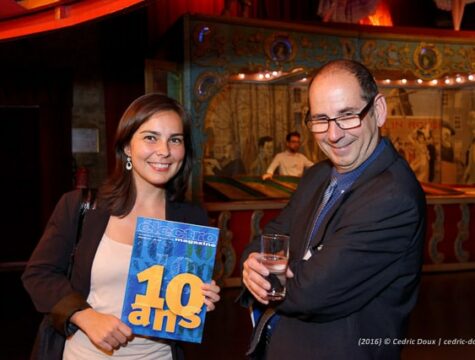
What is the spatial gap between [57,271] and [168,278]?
0.43 m

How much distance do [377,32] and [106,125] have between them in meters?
4.03

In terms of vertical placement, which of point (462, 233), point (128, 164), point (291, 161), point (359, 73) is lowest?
point (462, 233)

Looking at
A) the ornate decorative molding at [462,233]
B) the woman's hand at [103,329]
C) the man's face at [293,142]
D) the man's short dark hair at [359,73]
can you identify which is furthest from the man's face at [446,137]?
the woman's hand at [103,329]

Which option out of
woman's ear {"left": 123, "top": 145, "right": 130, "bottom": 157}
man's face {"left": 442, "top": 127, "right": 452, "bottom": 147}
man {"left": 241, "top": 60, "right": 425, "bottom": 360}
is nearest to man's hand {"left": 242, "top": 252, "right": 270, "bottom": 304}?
man {"left": 241, "top": 60, "right": 425, "bottom": 360}

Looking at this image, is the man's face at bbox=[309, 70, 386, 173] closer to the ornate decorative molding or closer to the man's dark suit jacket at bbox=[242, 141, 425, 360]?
the man's dark suit jacket at bbox=[242, 141, 425, 360]

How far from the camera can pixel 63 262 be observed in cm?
173

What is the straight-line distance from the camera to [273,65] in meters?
6.20

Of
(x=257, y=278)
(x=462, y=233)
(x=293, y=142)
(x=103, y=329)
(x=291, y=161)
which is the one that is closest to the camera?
(x=257, y=278)

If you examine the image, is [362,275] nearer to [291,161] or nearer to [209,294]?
[209,294]

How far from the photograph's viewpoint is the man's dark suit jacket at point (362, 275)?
52.0 inches

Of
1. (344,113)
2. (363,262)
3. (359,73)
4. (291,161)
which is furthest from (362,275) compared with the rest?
(291,161)

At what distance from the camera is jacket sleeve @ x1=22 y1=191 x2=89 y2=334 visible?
1.60m

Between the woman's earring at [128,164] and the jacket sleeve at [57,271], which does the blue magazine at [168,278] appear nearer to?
the jacket sleeve at [57,271]

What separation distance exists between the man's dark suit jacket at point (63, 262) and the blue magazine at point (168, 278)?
0.20 metres
